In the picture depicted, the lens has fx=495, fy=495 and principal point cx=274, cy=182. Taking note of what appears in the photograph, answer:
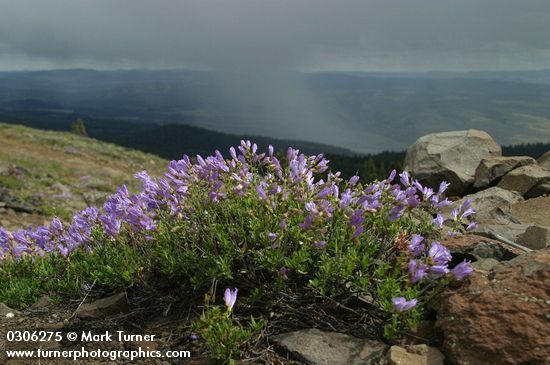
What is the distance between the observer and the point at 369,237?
16.1 ft

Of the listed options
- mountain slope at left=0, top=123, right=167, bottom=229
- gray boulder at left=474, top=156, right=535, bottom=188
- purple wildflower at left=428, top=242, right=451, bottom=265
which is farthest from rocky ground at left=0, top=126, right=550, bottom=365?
gray boulder at left=474, top=156, right=535, bottom=188

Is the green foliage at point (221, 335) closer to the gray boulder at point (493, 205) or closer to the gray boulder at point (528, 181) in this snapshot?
the gray boulder at point (493, 205)

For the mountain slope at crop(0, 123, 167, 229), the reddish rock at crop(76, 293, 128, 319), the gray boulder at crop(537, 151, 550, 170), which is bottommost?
the mountain slope at crop(0, 123, 167, 229)

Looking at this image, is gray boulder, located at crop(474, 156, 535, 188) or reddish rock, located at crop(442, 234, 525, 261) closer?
reddish rock, located at crop(442, 234, 525, 261)

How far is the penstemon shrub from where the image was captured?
14.1 ft

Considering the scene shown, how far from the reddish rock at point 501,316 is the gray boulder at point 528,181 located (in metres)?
7.04

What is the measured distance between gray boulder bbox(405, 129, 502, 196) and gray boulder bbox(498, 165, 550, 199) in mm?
1471

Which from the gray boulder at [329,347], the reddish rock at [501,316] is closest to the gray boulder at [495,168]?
the reddish rock at [501,316]

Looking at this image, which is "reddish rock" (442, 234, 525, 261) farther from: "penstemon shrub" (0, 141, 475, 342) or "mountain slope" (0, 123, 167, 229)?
"mountain slope" (0, 123, 167, 229)

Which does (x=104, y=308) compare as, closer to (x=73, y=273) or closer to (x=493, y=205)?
(x=73, y=273)

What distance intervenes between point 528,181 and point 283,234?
8.01 metres

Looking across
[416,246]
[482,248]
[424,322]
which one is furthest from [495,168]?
[424,322]

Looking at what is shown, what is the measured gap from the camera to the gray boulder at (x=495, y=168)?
11.5 meters

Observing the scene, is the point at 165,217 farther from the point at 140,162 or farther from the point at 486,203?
the point at 140,162
